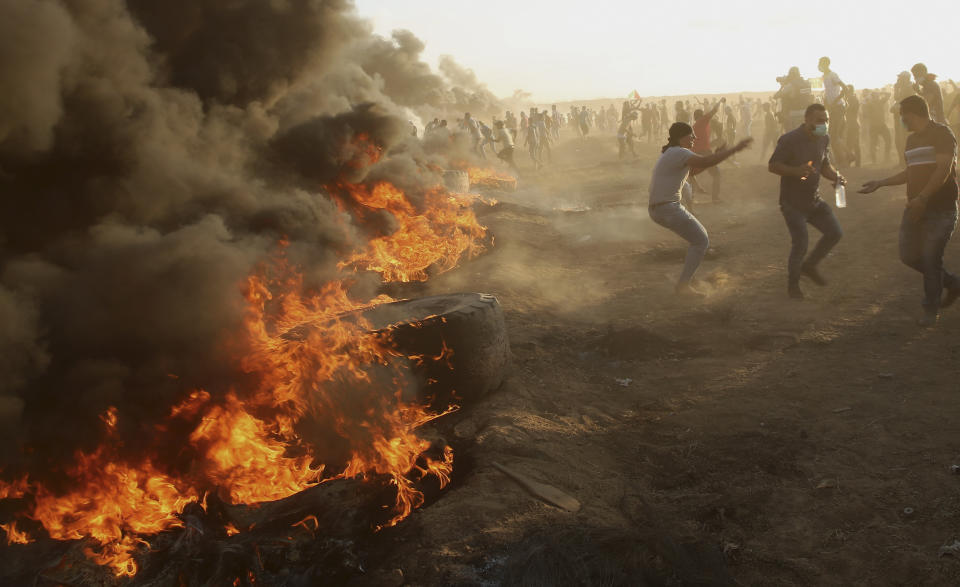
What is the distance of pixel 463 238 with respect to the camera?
10.7 m

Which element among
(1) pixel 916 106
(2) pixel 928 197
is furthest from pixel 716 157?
(2) pixel 928 197

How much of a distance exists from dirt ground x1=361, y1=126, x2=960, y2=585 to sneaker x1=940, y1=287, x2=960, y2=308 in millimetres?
167

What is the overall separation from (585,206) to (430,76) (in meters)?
15.3

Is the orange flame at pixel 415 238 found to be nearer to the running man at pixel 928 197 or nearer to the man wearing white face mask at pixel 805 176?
the man wearing white face mask at pixel 805 176

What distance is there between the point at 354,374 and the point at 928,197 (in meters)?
5.52

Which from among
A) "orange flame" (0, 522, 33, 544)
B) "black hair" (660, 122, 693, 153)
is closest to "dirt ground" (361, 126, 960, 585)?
"black hair" (660, 122, 693, 153)

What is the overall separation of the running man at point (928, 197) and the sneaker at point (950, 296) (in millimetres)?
16

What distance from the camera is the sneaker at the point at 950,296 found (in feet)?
20.0

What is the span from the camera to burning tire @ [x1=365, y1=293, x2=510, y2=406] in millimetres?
5086

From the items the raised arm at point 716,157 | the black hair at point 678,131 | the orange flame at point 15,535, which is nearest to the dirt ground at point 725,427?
the raised arm at point 716,157

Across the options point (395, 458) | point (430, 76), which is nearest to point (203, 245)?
point (395, 458)

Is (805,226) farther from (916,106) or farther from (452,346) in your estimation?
(452,346)

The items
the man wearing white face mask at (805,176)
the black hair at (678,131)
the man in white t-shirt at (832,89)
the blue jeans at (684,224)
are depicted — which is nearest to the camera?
the man wearing white face mask at (805,176)

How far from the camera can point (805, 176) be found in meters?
6.79
